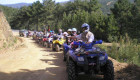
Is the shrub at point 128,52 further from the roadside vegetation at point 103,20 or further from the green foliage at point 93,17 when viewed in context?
the green foliage at point 93,17

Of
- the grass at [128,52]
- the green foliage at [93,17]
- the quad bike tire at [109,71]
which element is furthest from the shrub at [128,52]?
the quad bike tire at [109,71]

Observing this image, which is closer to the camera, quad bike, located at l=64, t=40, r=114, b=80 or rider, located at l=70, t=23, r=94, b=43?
quad bike, located at l=64, t=40, r=114, b=80

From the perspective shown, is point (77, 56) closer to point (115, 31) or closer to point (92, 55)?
point (92, 55)

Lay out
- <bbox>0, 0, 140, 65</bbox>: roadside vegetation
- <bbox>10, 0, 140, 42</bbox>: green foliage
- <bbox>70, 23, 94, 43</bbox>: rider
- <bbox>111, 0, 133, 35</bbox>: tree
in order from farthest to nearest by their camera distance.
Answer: <bbox>111, 0, 133, 35</bbox>: tree < <bbox>10, 0, 140, 42</bbox>: green foliage < <bbox>0, 0, 140, 65</bbox>: roadside vegetation < <bbox>70, 23, 94, 43</bbox>: rider

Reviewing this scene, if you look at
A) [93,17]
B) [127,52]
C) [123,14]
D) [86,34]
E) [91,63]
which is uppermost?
[123,14]

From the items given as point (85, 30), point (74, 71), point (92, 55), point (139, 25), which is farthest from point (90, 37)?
point (139, 25)

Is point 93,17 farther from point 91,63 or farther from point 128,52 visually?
point 91,63

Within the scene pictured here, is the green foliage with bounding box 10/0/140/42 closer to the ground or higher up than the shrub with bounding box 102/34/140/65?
higher up

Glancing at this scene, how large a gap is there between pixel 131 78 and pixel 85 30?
226 centimetres

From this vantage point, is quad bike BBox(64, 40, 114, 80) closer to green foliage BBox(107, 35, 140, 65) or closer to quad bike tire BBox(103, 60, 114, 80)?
quad bike tire BBox(103, 60, 114, 80)

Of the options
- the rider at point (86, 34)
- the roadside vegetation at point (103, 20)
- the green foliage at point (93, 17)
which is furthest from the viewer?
the green foliage at point (93, 17)

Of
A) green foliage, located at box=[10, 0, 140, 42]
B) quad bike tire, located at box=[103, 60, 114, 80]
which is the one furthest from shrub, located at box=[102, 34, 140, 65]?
quad bike tire, located at box=[103, 60, 114, 80]

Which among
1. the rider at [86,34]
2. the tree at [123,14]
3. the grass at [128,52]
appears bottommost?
the grass at [128,52]

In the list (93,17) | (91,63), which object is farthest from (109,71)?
(93,17)
